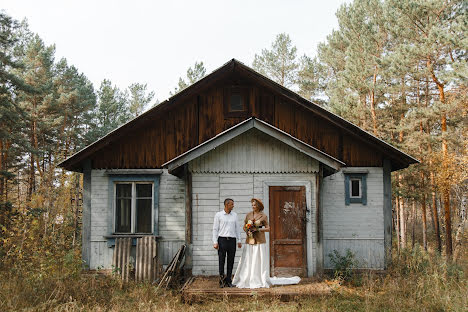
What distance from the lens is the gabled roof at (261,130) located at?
346 inches

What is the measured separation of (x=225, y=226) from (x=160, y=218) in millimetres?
3188

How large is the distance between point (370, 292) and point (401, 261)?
4.27m

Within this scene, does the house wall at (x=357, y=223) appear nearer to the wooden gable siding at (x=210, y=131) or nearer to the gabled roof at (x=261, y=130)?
the wooden gable siding at (x=210, y=131)

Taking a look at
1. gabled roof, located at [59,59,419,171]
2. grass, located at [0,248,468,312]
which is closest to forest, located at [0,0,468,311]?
grass, located at [0,248,468,312]

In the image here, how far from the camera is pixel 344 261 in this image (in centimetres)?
1020

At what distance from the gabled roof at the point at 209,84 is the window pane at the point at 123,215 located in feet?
5.01

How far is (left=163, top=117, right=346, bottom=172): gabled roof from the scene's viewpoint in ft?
28.8

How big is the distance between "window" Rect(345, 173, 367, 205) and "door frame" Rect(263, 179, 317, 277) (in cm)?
207

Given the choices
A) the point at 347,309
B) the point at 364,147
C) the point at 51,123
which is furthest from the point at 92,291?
the point at 51,123

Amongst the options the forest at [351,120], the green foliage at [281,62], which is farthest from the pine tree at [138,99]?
the green foliage at [281,62]

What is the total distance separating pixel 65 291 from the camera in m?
7.45

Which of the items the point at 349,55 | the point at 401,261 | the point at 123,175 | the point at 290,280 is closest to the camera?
the point at 290,280

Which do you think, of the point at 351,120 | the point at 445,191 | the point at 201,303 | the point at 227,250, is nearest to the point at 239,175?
the point at 227,250

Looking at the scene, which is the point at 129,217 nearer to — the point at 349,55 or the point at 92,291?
the point at 92,291
